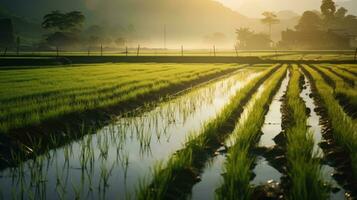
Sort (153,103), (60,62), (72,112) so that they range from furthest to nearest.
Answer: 1. (60,62)
2. (153,103)
3. (72,112)

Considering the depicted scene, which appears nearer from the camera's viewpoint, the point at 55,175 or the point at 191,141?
the point at 55,175

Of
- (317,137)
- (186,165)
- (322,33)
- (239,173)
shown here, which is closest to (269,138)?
(317,137)

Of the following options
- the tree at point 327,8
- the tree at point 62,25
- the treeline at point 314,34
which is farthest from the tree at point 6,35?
the tree at point 327,8

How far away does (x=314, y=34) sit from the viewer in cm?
8969

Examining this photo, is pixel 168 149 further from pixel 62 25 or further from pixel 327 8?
pixel 327 8

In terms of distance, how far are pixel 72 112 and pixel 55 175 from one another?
179 inches

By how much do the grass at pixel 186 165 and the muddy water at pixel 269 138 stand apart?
949 mm

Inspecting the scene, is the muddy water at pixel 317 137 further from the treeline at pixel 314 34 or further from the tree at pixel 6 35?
the tree at pixel 6 35

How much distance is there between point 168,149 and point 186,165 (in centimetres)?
205

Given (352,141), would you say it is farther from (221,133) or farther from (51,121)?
(51,121)

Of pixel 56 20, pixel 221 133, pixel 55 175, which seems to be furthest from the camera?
pixel 56 20

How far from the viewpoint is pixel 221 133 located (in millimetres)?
10141

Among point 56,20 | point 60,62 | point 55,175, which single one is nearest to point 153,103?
point 55,175

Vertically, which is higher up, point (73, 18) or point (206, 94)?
point (73, 18)
